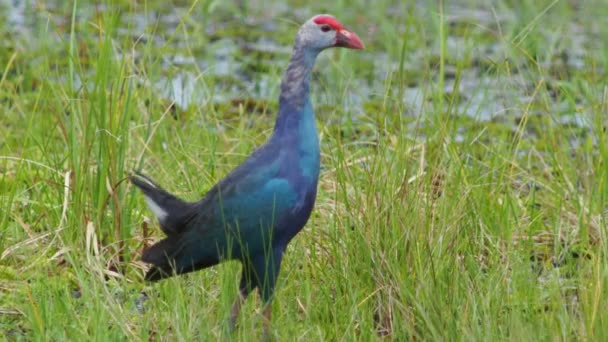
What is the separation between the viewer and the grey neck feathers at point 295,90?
3.62 metres

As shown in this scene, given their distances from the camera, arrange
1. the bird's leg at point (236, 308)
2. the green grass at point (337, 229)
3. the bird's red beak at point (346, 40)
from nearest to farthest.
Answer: the green grass at point (337, 229) → the bird's leg at point (236, 308) → the bird's red beak at point (346, 40)

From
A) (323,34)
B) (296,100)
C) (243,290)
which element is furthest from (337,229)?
(323,34)

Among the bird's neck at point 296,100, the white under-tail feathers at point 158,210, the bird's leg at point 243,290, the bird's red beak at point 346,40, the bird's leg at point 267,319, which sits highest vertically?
the bird's red beak at point 346,40

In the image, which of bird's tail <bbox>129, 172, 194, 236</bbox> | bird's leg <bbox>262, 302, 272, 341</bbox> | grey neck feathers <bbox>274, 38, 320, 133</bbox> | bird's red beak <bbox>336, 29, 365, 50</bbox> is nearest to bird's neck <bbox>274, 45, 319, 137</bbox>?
grey neck feathers <bbox>274, 38, 320, 133</bbox>

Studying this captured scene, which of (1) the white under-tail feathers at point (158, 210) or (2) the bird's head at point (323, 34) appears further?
(1) the white under-tail feathers at point (158, 210)

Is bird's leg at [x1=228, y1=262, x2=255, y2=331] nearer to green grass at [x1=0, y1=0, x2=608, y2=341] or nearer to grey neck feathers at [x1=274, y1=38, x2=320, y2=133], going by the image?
green grass at [x1=0, y1=0, x2=608, y2=341]

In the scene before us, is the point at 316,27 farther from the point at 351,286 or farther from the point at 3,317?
the point at 3,317

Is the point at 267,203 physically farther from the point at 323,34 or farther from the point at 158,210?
the point at 323,34

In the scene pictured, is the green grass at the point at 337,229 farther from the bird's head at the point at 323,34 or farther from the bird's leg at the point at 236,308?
the bird's head at the point at 323,34

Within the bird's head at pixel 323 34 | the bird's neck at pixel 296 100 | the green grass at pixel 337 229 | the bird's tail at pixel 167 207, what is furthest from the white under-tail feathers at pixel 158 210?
the bird's head at pixel 323 34

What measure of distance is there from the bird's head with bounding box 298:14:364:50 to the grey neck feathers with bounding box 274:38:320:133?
3 cm

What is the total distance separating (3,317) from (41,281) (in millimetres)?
225

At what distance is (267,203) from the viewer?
3.57 meters

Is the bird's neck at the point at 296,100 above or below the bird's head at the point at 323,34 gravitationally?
below
